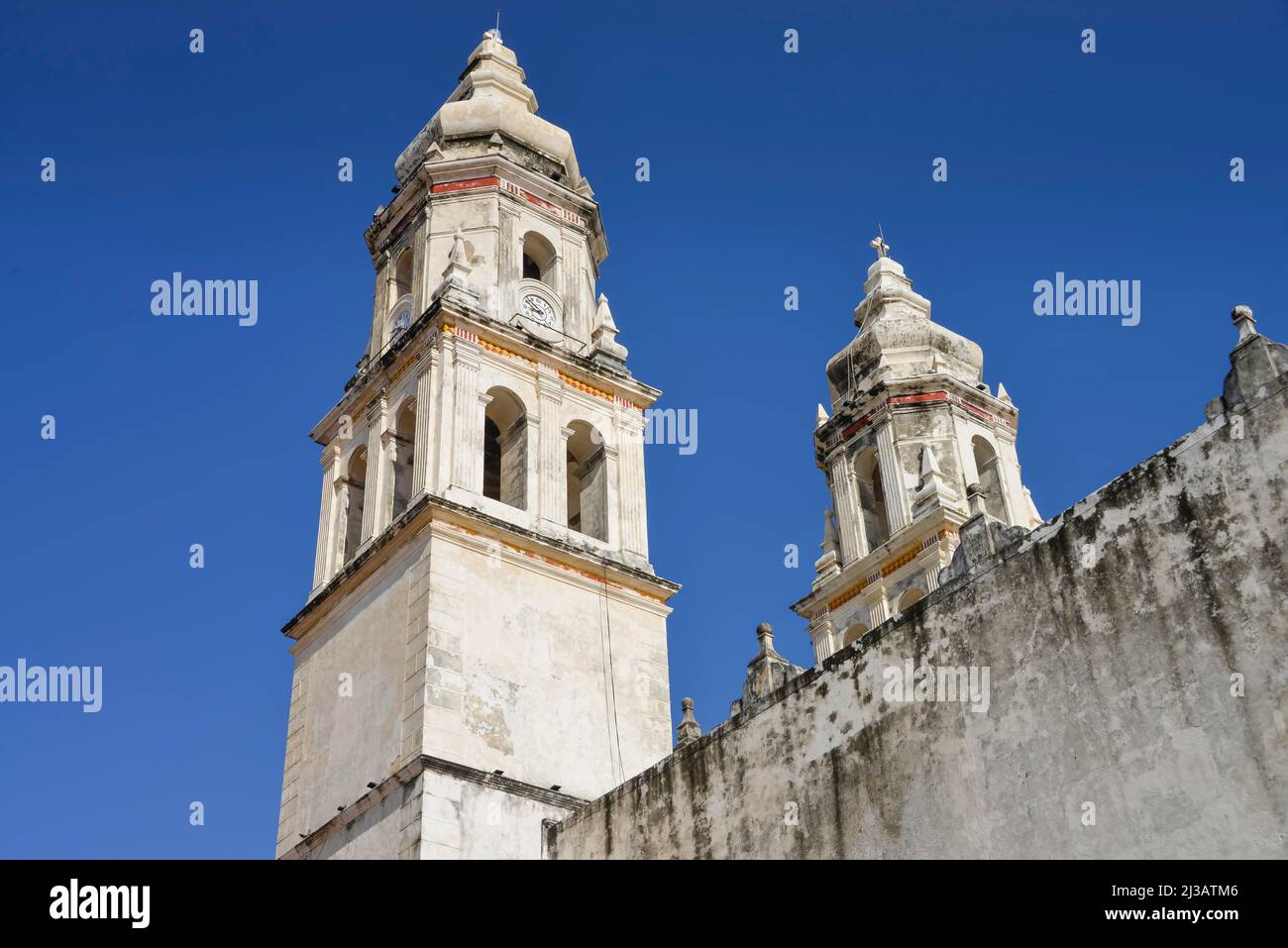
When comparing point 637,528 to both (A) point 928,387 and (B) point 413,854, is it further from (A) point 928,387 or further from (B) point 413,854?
(A) point 928,387

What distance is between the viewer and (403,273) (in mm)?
23953

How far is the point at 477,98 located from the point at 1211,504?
56.1ft

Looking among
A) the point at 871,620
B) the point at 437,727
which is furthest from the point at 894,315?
the point at 437,727

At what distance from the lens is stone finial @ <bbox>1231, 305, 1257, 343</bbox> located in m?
11.1

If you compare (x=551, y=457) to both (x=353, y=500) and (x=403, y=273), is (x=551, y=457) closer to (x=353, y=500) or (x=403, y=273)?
(x=353, y=500)

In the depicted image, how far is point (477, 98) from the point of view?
82.3 feet

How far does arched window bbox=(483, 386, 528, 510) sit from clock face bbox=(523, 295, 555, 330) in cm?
171

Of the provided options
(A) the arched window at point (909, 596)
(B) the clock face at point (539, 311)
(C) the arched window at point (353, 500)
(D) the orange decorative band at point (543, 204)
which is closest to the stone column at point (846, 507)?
(A) the arched window at point (909, 596)

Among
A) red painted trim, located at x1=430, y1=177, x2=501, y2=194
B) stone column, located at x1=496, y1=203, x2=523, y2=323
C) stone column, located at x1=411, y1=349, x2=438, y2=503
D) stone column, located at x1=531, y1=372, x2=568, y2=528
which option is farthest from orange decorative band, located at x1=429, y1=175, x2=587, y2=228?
stone column, located at x1=411, y1=349, x2=438, y2=503

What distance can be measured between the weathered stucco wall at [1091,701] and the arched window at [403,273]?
12016mm

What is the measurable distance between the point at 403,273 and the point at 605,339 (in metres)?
3.81

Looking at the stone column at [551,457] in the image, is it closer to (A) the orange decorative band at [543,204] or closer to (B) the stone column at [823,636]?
(A) the orange decorative band at [543,204]

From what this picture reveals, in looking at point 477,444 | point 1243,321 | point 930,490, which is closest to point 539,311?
point 477,444

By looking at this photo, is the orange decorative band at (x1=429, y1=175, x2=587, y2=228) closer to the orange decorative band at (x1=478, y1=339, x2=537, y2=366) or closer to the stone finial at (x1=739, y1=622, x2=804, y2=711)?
the orange decorative band at (x1=478, y1=339, x2=537, y2=366)
